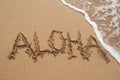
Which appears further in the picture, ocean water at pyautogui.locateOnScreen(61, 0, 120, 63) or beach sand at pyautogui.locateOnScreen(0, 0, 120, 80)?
ocean water at pyautogui.locateOnScreen(61, 0, 120, 63)

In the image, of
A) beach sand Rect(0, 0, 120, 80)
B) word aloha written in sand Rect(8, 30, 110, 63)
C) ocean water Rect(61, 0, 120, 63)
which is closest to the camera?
beach sand Rect(0, 0, 120, 80)

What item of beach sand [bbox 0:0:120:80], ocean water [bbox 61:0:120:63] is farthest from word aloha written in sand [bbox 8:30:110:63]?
ocean water [bbox 61:0:120:63]

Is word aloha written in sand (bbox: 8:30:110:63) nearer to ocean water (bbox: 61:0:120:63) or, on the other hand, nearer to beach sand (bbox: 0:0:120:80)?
beach sand (bbox: 0:0:120:80)

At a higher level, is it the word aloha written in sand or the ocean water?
the ocean water

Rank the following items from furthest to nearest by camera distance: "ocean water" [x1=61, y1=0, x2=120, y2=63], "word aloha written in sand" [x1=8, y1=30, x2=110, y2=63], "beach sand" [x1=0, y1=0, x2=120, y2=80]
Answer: "ocean water" [x1=61, y1=0, x2=120, y2=63]
"word aloha written in sand" [x1=8, y1=30, x2=110, y2=63]
"beach sand" [x1=0, y1=0, x2=120, y2=80]

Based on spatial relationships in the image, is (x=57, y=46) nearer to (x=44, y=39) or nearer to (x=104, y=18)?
(x=44, y=39)

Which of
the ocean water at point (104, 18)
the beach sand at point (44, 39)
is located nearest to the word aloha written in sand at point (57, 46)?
the beach sand at point (44, 39)

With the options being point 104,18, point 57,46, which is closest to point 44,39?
point 57,46
